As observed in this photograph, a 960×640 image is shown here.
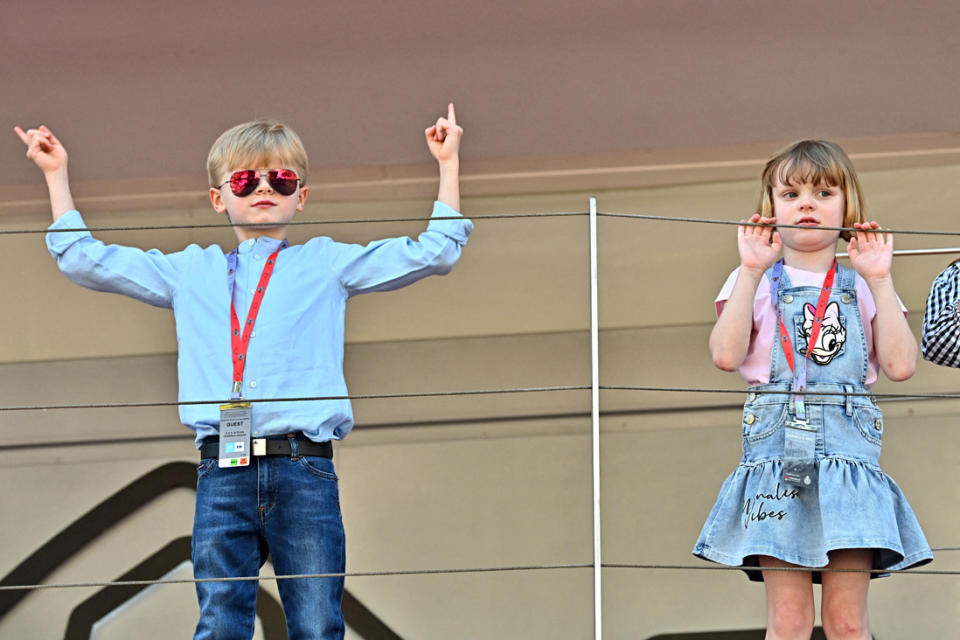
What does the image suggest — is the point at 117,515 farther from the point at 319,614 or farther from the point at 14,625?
the point at 319,614

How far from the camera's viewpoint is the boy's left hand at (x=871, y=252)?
1221 millimetres

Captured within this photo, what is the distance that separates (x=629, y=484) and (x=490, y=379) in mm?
303

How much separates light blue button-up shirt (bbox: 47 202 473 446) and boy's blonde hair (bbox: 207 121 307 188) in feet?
0.24

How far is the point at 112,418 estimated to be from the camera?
8.48 feet

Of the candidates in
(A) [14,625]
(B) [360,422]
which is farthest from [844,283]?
(A) [14,625]

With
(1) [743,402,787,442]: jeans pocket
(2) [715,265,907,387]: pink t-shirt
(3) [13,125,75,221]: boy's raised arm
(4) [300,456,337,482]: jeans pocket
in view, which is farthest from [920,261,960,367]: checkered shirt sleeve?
(3) [13,125,75,221]: boy's raised arm

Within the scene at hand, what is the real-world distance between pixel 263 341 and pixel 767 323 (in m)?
→ 0.46

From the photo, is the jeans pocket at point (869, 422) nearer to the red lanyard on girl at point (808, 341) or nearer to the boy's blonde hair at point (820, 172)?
the red lanyard on girl at point (808, 341)

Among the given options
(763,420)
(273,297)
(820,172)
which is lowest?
(763,420)

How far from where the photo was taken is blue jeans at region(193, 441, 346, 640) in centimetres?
121

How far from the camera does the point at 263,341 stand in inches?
50.6

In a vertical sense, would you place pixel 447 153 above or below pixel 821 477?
above

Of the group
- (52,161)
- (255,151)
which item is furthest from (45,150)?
(255,151)

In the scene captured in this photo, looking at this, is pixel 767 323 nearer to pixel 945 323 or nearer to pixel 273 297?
pixel 945 323
